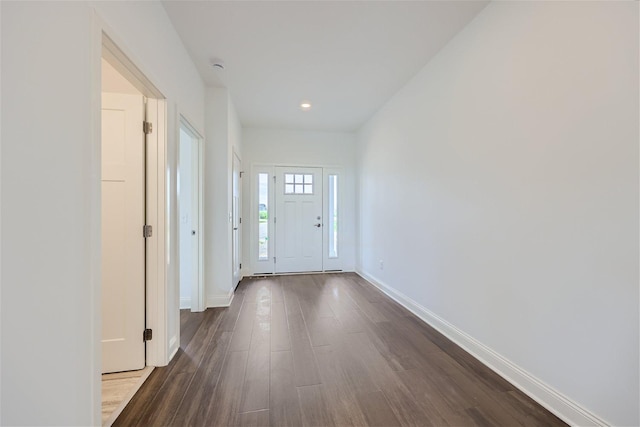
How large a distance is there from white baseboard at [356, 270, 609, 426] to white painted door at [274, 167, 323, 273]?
2390 mm

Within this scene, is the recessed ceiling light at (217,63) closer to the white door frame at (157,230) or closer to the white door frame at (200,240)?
the white door frame at (200,240)

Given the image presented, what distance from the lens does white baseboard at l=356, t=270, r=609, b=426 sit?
1.32 metres

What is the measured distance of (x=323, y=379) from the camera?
1686 mm

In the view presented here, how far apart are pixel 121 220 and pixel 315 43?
2.03 m

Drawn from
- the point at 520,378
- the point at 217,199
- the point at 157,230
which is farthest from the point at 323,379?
the point at 217,199

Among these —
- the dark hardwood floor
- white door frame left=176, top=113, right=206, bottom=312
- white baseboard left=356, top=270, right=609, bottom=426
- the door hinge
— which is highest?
the door hinge

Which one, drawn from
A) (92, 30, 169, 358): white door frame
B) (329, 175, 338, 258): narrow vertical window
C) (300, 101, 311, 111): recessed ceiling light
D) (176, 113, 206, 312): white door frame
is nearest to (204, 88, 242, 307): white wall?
(176, 113, 206, 312): white door frame

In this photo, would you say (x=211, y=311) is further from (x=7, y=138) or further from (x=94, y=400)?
(x=7, y=138)

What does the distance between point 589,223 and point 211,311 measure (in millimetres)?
3173

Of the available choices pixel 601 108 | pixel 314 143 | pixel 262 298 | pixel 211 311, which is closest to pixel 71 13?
pixel 601 108

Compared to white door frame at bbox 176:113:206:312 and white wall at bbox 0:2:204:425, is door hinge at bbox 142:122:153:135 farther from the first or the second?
white door frame at bbox 176:113:206:312

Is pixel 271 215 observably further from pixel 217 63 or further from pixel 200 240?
pixel 217 63

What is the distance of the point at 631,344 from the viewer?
113cm

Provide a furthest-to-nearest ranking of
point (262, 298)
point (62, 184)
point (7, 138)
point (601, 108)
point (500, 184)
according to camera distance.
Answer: point (262, 298)
point (500, 184)
point (601, 108)
point (62, 184)
point (7, 138)
